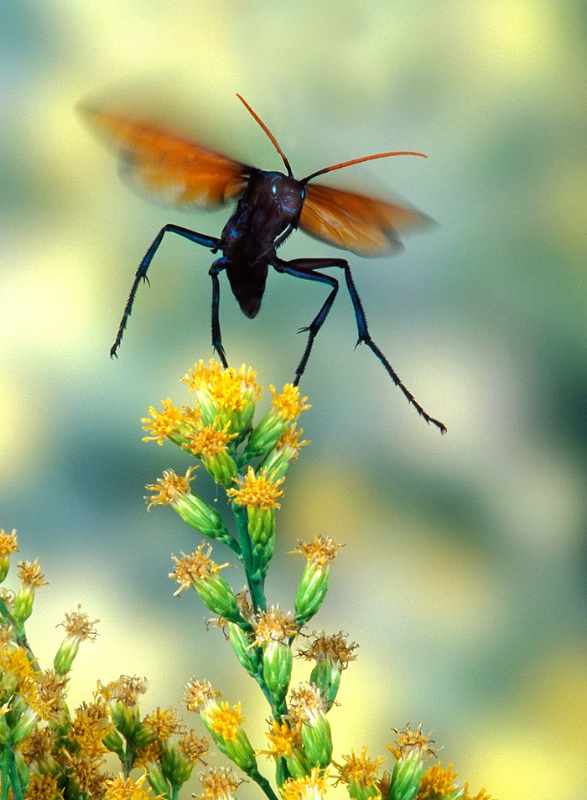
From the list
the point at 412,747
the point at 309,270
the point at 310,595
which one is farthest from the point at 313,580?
the point at 309,270

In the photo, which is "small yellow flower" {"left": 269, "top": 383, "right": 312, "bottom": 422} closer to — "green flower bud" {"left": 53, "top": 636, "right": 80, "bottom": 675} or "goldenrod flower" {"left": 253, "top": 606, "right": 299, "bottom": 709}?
"goldenrod flower" {"left": 253, "top": 606, "right": 299, "bottom": 709}

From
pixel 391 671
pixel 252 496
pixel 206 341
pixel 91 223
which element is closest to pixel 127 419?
pixel 206 341

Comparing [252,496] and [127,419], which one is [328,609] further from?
[252,496]

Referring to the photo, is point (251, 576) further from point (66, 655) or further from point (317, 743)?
point (66, 655)

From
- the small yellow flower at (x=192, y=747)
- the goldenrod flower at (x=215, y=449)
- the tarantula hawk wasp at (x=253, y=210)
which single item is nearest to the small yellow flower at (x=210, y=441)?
the goldenrod flower at (x=215, y=449)

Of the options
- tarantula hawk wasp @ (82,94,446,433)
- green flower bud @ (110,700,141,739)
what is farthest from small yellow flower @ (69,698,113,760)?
tarantula hawk wasp @ (82,94,446,433)
